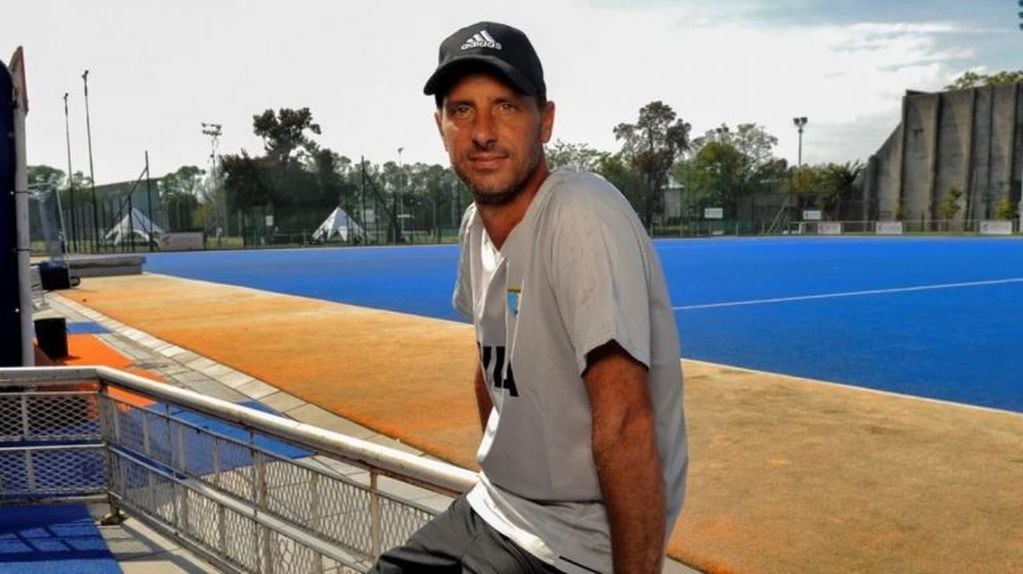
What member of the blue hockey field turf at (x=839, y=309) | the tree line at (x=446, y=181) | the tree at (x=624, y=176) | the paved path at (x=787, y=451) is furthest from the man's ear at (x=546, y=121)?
the tree at (x=624, y=176)

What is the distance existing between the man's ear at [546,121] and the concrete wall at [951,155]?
72272mm

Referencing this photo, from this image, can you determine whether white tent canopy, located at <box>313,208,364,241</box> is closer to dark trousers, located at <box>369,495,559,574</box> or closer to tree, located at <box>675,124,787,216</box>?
tree, located at <box>675,124,787,216</box>

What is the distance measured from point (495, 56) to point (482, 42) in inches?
1.6

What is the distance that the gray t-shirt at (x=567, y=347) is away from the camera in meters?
1.49

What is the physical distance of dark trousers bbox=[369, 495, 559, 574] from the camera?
5.56ft

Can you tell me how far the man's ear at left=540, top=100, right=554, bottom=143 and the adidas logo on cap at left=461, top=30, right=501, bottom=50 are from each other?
18 centimetres

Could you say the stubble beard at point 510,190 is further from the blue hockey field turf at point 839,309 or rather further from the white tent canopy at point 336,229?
the white tent canopy at point 336,229

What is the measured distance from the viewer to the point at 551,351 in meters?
1.62

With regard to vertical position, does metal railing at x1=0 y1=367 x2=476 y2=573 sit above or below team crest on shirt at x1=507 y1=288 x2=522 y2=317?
below

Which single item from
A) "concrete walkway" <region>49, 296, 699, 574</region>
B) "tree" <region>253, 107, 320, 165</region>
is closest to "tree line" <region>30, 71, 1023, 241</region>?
"tree" <region>253, 107, 320, 165</region>

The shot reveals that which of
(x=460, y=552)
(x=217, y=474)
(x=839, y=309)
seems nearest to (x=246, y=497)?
(x=217, y=474)

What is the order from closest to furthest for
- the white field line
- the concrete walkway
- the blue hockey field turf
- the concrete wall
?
the concrete walkway
the blue hockey field turf
the white field line
the concrete wall

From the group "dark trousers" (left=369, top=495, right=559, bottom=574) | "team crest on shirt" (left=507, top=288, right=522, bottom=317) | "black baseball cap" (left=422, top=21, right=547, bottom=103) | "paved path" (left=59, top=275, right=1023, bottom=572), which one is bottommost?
"paved path" (left=59, top=275, right=1023, bottom=572)

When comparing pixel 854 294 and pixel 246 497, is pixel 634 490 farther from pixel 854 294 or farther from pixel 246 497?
pixel 854 294
